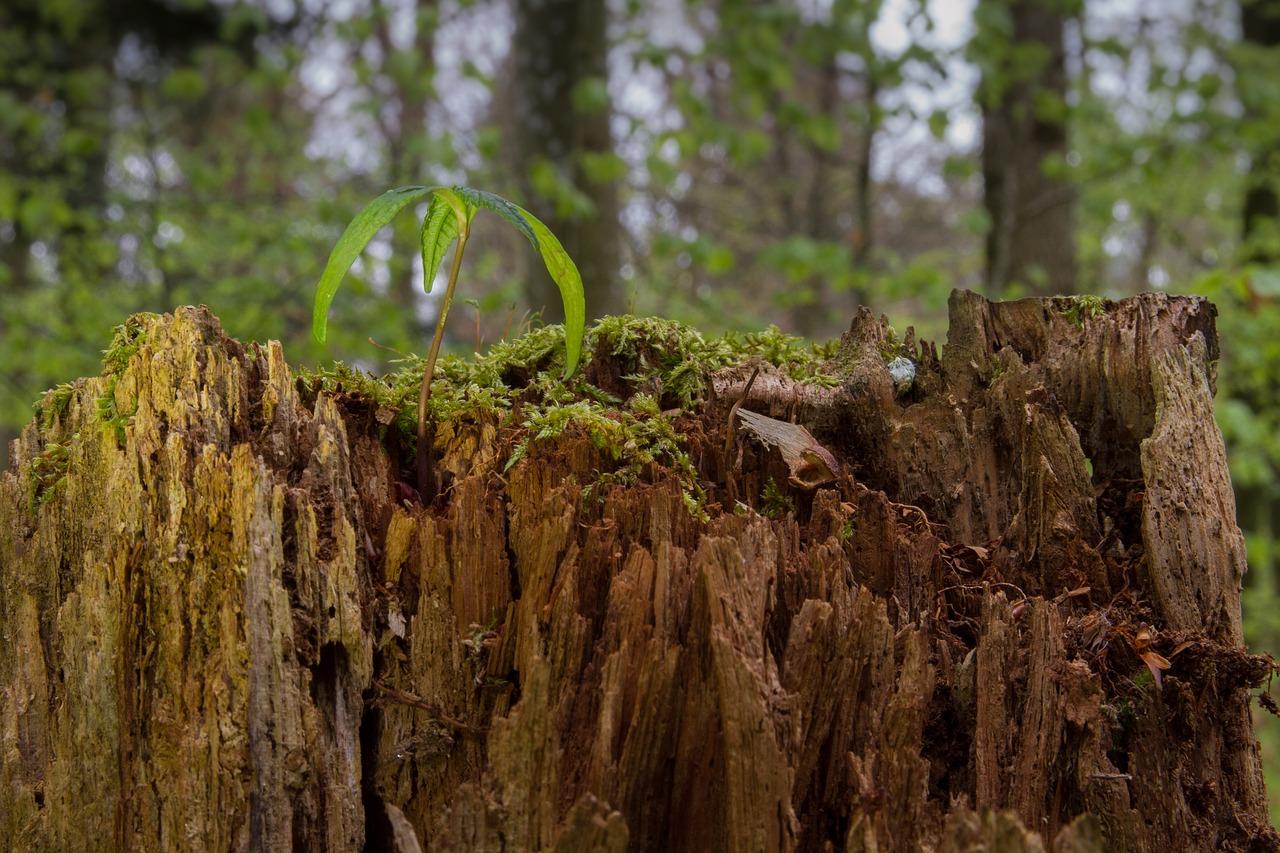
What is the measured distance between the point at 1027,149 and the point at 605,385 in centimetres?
868

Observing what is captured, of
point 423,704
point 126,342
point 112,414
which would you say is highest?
point 126,342

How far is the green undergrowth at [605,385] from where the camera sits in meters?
2.05

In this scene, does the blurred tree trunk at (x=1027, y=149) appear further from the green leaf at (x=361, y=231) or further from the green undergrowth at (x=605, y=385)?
the green leaf at (x=361, y=231)

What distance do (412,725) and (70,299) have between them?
27.7 feet

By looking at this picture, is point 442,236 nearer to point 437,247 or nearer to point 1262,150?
point 437,247

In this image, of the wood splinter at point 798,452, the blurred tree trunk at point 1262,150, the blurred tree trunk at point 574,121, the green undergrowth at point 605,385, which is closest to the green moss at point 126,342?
the green undergrowth at point 605,385

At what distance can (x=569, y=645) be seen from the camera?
161cm

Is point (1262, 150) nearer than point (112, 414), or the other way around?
point (112, 414)

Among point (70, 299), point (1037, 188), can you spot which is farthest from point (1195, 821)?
point (70, 299)

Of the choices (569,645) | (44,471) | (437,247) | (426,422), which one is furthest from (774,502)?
(44,471)

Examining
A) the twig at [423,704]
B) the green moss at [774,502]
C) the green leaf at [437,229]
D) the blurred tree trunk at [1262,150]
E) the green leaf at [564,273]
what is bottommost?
the twig at [423,704]

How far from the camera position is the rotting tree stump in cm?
153

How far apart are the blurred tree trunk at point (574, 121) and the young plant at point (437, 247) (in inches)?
182

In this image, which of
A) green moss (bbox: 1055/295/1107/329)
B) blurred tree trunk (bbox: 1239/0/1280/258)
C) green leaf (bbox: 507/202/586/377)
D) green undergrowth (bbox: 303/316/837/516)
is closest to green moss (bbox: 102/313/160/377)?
green undergrowth (bbox: 303/316/837/516)
